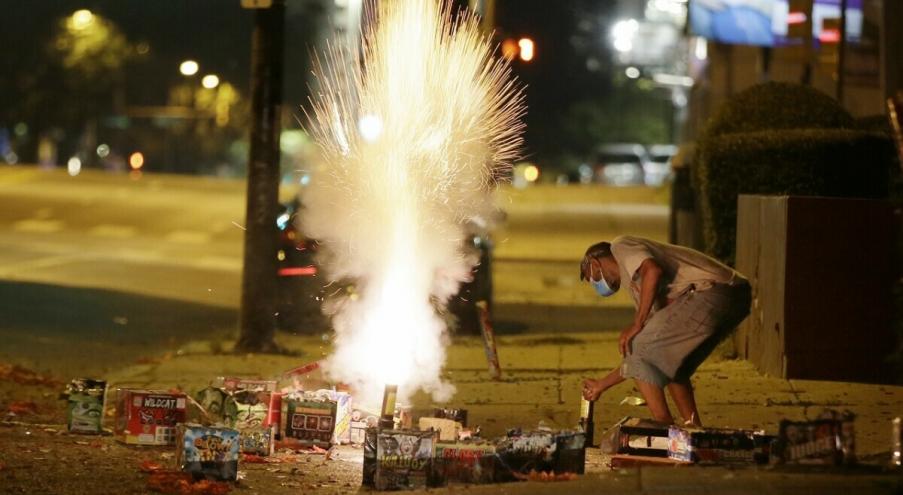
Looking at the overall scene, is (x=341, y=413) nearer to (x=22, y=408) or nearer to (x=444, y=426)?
(x=444, y=426)

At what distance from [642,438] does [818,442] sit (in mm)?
1021

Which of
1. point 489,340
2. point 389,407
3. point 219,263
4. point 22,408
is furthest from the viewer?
point 219,263

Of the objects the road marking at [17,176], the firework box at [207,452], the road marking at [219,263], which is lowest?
the firework box at [207,452]

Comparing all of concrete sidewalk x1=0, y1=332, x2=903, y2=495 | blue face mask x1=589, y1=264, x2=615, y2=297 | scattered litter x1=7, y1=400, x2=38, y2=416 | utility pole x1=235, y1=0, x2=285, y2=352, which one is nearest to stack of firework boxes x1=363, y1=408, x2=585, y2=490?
concrete sidewalk x1=0, y1=332, x2=903, y2=495

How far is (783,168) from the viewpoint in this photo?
1072cm

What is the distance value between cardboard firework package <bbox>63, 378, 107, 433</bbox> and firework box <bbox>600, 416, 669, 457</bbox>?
3.34 metres

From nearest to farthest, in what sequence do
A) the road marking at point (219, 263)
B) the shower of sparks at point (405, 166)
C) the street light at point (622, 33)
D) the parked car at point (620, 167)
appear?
the shower of sparks at point (405, 166), the road marking at point (219, 263), the parked car at point (620, 167), the street light at point (622, 33)

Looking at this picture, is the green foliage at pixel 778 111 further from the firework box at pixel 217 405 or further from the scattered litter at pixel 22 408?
the scattered litter at pixel 22 408

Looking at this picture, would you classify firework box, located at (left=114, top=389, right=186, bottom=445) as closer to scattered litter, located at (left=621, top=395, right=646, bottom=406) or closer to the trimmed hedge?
scattered litter, located at (left=621, top=395, right=646, bottom=406)

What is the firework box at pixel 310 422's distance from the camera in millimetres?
8203

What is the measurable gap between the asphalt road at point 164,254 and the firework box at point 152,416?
15.1 ft

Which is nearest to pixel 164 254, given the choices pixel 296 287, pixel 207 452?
pixel 296 287

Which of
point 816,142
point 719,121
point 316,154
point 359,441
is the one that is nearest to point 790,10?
point 719,121

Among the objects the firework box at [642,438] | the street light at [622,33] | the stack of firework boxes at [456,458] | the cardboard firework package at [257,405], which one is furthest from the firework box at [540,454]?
the street light at [622,33]
